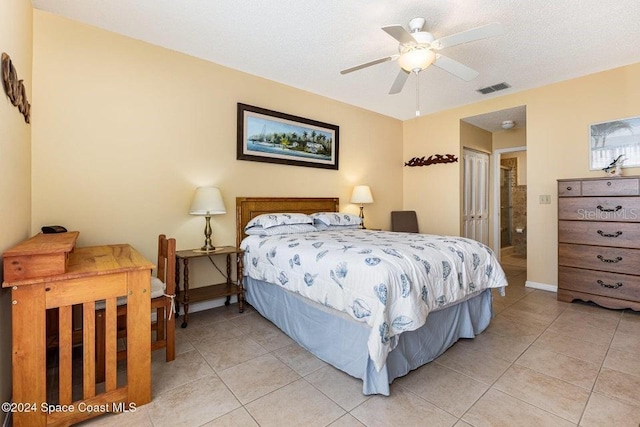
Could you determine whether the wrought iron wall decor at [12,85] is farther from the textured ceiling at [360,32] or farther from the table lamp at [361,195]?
the table lamp at [361,195]

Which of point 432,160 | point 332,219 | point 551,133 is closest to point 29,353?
point 332,219

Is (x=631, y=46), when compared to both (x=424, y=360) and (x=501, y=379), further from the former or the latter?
(x=424, y=360)

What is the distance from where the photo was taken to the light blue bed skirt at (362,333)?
1.79m

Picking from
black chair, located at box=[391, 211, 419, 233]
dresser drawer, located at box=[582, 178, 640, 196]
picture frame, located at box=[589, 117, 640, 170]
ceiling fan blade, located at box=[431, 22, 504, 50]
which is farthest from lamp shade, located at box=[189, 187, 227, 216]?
picture frame, located at box=[589, 117, 640, 170]

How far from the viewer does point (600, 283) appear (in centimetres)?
308

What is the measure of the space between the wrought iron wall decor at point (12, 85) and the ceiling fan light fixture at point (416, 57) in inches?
92.4

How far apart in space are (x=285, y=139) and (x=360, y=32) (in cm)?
150

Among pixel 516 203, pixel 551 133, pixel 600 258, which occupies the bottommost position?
pixel 600 258

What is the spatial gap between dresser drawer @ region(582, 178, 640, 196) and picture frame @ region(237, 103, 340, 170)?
2841 mm

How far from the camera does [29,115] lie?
2.13 metres

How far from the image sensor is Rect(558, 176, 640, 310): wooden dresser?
9.53 ft

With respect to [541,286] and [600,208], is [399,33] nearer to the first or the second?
[600,208]

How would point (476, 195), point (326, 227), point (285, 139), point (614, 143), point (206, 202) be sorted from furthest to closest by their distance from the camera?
point (476, 195) < point (285, 139) < point (326, 227) < point (614, 143) < point (206, 202)

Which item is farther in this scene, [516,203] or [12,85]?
[516,203]
